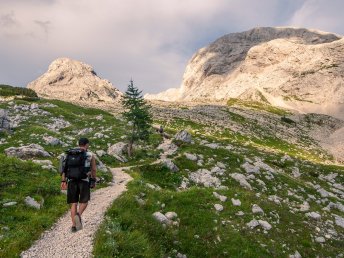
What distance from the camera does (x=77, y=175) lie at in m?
13.1

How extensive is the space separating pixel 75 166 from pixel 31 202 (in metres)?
4.67

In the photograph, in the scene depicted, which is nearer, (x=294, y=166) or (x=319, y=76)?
(x=294, y=166)

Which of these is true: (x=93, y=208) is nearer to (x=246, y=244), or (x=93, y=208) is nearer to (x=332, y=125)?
(x=246, y=244)

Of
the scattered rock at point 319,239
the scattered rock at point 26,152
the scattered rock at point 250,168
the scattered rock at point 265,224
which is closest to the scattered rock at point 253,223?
the scattered rock at point 265,224

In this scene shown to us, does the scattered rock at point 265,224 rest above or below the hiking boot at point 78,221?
below

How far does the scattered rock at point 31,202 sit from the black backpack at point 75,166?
4.14 m

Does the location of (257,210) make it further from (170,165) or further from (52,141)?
(52,141)

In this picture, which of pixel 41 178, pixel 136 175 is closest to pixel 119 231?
pixel 41 178

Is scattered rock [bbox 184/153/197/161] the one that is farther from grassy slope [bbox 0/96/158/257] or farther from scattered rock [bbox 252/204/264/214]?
scattered rock [bbox 252/204/264/214]

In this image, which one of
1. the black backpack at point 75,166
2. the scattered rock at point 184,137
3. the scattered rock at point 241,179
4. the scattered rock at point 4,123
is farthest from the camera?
the scattered rock at point 184,137

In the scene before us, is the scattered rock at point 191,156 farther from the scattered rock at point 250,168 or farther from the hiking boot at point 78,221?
→ the hiking boot at point 78,221

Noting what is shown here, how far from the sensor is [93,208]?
17078 mm

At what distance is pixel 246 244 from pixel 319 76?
186 m

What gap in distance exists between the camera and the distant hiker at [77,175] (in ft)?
43.0
